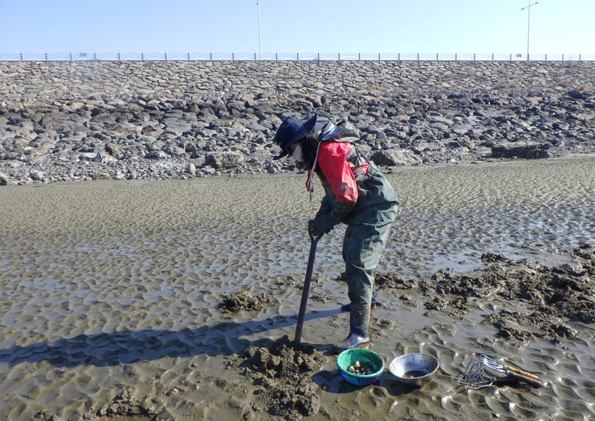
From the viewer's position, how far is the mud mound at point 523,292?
4.15 m

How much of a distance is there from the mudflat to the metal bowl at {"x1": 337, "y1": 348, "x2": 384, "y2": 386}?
0.25ft

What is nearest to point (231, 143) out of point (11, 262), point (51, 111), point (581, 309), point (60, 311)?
point (51, 111)

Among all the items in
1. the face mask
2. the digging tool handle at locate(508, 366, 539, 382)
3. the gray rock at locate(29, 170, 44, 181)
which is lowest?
the digging tool handle at locate(508, 366, 539, 382)

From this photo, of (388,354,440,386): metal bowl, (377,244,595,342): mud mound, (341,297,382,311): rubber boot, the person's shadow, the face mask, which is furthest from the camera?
(341,297,382,311): rubber boot

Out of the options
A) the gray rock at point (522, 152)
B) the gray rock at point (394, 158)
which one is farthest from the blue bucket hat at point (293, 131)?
the gray rock at point (522, 152)

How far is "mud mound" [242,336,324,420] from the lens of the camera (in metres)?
3.16

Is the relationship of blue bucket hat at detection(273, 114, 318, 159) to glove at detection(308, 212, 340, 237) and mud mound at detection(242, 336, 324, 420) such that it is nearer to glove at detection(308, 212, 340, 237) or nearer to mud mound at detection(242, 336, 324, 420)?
glove at detection(308, 212, 340, 237)

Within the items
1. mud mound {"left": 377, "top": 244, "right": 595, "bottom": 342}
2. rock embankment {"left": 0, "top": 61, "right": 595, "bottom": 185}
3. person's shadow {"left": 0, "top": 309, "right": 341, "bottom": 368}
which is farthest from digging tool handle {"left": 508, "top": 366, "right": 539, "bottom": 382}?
rock embankment {"left": 0, "top": 61, "right": 595, "bottom": 185}

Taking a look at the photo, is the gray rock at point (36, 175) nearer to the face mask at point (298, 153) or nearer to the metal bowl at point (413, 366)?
the face mask at point (298, 153)

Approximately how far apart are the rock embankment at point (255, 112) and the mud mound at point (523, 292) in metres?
9.56

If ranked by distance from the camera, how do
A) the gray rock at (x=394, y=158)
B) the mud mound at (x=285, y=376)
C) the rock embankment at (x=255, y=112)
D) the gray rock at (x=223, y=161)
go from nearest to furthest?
the mud mound at (x=285, y=376) < the gray rock at (x=223, y=161) < the gray rock at (x=394, y=158) < the rock embankment at (x=255, y=112)

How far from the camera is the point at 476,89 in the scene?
92.5ft

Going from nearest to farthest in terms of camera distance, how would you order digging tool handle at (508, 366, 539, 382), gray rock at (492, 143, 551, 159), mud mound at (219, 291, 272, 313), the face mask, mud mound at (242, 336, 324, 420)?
1. mud mound at (242, 336, 324, 420)
2. digging tool handle at (508, 366, 539, 382)
3. the face mask
4. mud mound at (219, 291, 272, 313)
5. gray rock at (492, 143, 551, 159)

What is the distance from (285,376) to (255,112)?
20441 mm
